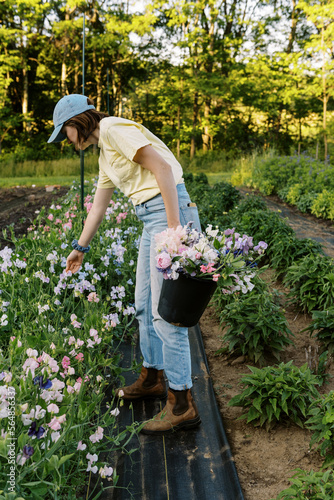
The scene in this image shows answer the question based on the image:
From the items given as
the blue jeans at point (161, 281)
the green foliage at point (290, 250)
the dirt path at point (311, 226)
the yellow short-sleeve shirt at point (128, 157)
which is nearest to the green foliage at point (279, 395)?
the blue jeans at point (161, 281)

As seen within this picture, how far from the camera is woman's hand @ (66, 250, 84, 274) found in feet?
7.73

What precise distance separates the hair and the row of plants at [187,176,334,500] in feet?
3.87

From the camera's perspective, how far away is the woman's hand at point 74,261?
2355 mm

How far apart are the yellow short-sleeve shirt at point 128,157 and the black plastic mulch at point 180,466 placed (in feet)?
3.72

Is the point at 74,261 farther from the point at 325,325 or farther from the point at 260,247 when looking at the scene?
the point at 325,325

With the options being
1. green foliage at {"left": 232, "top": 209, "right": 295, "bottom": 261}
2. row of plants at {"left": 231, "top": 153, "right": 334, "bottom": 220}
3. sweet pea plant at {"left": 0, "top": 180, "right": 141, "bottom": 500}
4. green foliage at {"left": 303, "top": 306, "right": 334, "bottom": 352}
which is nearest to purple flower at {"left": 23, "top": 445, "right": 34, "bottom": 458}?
sweet pea plant at {"left": 0, "top": 180, "right": 141, "bottom": 500}

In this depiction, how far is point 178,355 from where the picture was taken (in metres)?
2.05

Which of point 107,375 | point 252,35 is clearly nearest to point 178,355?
point 107,375

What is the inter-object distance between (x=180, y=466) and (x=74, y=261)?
1.18 meters

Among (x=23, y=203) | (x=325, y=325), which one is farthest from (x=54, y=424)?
(x=23, y=203)

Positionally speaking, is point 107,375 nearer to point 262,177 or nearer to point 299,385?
point 299,385

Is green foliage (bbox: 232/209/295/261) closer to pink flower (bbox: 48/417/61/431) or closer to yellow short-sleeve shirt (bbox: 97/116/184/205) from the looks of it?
yellow short-sleeve shirt (bbox: 97/116/184/205)

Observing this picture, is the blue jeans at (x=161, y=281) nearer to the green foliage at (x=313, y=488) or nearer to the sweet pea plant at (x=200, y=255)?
the sweet pea plant at (x=200, y=255)

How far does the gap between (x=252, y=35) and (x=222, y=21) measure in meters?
3.12
